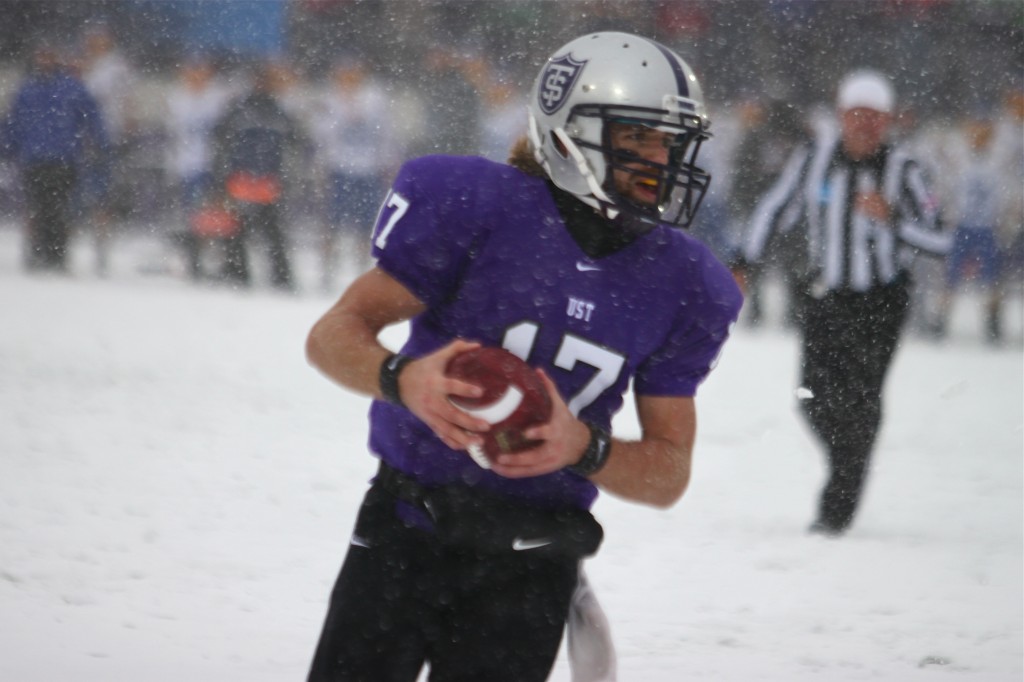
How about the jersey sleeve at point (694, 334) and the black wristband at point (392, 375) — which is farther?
the jersey sleeve at point (694, 334)

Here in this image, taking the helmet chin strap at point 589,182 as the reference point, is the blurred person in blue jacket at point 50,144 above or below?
below

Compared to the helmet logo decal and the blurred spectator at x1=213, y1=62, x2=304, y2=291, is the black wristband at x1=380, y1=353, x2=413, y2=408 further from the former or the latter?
the blurred spectator at x1=213, y1=62, x2=304, y2=291

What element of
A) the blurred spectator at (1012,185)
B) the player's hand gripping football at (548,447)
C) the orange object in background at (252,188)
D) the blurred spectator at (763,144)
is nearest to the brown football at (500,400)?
the player's hand gripping football at (548,447)

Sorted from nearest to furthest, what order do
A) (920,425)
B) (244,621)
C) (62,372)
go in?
(244,621), (62,372), (920,425)

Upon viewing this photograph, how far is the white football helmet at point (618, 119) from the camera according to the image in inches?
72.8

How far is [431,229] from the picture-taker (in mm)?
1817

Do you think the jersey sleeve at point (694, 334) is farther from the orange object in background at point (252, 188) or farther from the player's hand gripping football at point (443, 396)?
the orange object in background at point (252, 188)

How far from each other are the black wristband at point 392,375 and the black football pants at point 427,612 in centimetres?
26

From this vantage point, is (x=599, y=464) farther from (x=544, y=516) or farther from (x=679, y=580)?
(x=679, y=580)

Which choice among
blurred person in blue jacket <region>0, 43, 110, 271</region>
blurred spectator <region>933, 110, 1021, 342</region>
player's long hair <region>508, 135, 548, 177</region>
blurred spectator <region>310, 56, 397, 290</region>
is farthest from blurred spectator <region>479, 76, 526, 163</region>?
player's long hair <region>508, 135, 548, 177</region>

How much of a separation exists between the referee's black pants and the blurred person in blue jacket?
627cm

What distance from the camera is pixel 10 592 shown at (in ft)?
11.9

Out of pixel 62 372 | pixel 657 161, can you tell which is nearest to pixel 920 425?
pixel 62 372

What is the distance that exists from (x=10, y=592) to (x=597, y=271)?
242cm
